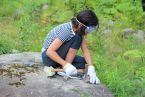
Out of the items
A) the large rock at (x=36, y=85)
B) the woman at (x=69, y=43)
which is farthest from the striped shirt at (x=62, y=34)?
the large rock at (x=36, y=85)

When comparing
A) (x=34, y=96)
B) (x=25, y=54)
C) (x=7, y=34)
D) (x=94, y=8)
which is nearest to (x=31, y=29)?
(x=7, y=34)

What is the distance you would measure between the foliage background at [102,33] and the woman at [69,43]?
0.62 metres

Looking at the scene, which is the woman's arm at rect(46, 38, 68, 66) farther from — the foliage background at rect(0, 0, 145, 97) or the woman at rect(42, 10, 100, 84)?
the foliage background at rect(0, 0, 145, 97)

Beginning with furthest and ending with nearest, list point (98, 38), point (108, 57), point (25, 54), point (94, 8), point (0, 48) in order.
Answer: point (94, 8)
point (98, 38)
point (108, 57)
point (0, 48)
point (25, 54)

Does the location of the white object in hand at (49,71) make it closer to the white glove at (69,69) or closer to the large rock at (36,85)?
the large rock at (36,85)

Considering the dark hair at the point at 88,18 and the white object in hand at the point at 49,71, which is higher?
the dark hair at the point at 88,18

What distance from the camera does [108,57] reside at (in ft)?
22.2

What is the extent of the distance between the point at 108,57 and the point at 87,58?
1751mm

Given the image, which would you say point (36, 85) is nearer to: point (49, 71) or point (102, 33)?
point (49, 71)

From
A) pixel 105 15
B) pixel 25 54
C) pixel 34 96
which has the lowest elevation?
pixel 34 96

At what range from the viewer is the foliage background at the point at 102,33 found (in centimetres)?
535

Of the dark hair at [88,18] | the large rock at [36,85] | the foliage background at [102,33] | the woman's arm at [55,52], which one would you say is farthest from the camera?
the foliage background at [102,33]

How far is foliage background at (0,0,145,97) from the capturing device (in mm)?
5352

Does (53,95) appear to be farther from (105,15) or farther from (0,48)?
(105,15)
